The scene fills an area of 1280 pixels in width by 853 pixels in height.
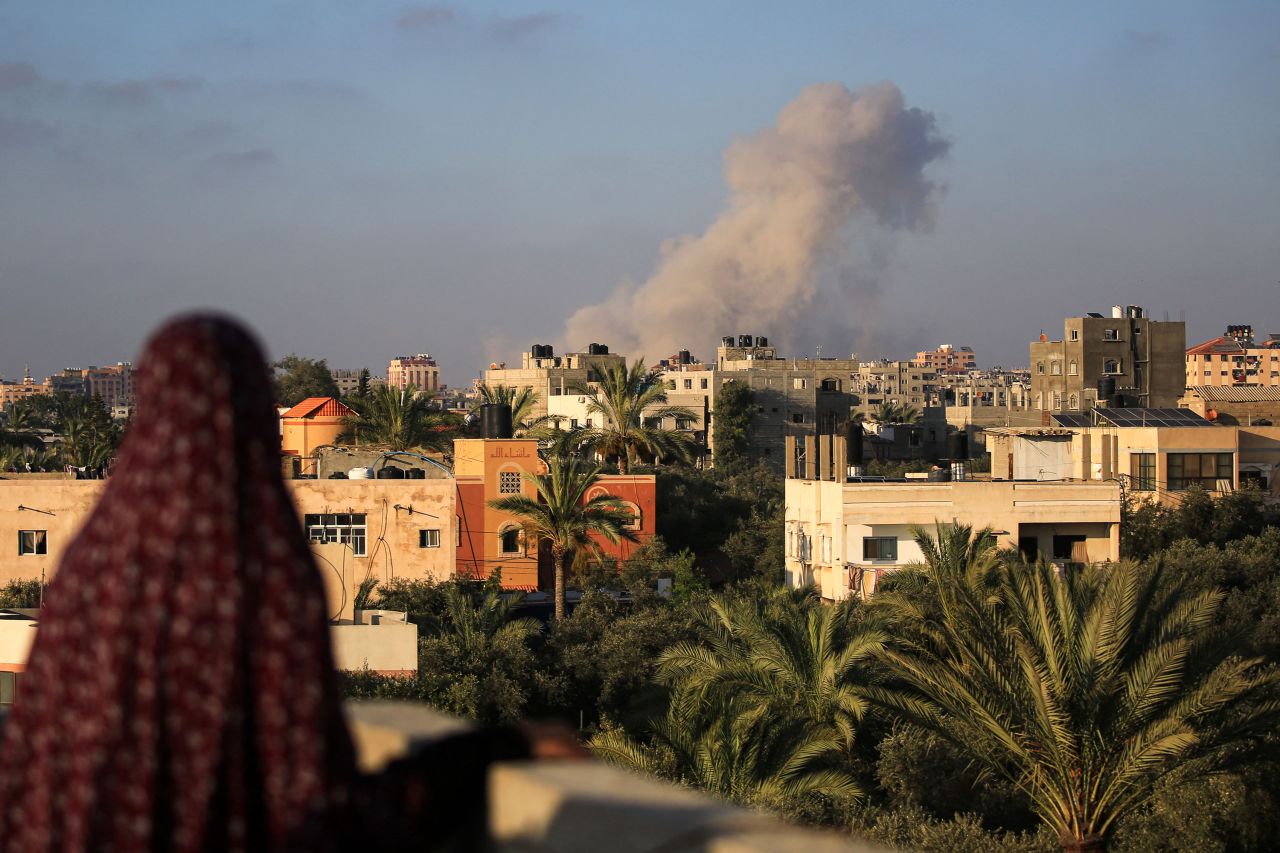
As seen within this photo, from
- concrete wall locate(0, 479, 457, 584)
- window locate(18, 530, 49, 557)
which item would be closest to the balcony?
concrete wall locate(0, 479, 457, 584)

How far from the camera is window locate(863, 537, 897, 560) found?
109 ft

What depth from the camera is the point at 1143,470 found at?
39.7 metres

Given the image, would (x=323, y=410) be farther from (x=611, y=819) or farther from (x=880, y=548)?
(x=611, y=819)

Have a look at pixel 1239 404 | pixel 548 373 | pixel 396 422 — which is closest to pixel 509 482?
pixel 396 422

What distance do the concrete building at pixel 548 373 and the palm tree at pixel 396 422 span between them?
47318mm

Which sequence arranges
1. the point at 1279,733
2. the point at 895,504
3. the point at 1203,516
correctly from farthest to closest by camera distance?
the point at 1203,516 < the point at 895,504 < the point at 1279,733

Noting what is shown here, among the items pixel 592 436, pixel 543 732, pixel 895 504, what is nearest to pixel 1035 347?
pixel 592 436

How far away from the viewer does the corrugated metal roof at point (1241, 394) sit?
5589 centimetres

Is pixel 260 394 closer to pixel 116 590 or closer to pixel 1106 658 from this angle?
pixel 116 590

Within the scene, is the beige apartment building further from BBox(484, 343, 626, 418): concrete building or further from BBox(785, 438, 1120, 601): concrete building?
BBox(785, 438, 1120, 601): concrete building

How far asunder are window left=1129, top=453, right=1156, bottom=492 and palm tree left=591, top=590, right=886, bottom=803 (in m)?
22.1

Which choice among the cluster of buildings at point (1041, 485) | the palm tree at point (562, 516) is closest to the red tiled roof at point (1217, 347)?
the cluster of buildings at point (1041, 485)

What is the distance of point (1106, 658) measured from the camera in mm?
12852

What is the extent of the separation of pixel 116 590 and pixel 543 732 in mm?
1069
